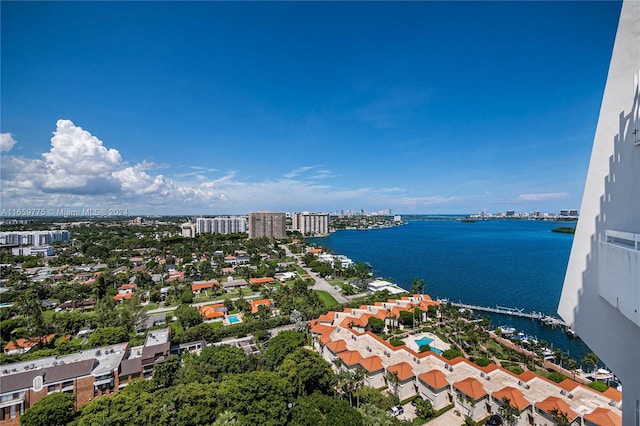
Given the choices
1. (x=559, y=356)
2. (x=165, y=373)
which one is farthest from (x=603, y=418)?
(x=165, y=373)

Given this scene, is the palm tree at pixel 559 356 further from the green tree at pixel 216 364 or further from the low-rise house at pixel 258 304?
the low-rise house at pixel 258 304

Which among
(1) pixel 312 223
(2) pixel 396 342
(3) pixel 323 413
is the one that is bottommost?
(2) pixel 396 342

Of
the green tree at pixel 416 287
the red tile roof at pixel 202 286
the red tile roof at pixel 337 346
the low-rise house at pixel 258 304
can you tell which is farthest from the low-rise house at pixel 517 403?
the red tile roof at pixel 202 286

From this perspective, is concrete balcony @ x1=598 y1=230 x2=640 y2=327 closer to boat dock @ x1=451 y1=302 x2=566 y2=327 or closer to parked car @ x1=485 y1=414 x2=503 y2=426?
parked car @ x1=485 y1=414 x2=503 y2=426

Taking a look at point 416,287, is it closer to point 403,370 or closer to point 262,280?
point 403,370

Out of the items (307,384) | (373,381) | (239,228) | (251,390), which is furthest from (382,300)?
(239,228)

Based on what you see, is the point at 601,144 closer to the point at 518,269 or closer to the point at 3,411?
the point at 3,411

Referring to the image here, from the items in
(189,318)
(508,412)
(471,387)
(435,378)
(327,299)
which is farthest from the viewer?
(327,299)
